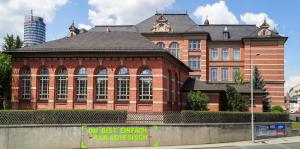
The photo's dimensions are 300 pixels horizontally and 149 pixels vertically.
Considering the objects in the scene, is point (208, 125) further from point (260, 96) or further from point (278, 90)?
point (278, 90)

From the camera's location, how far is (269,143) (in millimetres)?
32656

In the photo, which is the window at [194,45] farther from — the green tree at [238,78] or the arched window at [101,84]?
the arched window at [101,84]

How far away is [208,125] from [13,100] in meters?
20.4

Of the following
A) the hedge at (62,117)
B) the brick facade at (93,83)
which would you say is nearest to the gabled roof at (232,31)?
the brick facade at (93,83)

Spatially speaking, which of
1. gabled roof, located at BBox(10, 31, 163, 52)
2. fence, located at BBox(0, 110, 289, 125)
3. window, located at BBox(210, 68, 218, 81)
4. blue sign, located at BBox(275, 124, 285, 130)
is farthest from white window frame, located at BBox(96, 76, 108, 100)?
window, located at BBox(210, 68, 218, 81)

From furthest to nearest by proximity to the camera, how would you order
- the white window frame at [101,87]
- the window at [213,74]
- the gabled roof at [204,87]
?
the window at [213,74] → the gabled roof at [204,87] → the white window frame at [101,87]

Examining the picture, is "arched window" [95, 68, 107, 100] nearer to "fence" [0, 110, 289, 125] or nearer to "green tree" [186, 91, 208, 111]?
"fence" [0, 110, 289, 125]

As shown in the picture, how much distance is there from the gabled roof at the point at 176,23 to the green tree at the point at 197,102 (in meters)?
24.1

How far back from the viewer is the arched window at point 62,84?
38.6 m

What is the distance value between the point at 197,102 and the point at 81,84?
1261 centimetres

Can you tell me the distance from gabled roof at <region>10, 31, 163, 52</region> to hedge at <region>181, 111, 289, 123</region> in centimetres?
866

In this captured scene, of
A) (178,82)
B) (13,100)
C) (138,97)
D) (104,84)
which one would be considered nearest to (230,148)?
(138,97)

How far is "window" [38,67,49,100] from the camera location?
128ft

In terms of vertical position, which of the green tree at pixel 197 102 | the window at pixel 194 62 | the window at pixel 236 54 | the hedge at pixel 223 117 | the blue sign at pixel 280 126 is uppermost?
the window at pixel 236 54
